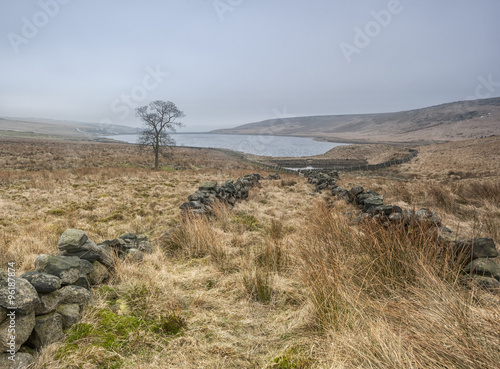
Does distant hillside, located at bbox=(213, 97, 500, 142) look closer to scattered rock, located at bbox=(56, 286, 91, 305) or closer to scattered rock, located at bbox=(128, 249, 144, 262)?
scattered rock, located at bbox=(128, 249, 144, 262)

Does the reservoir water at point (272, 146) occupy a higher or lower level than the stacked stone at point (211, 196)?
higher

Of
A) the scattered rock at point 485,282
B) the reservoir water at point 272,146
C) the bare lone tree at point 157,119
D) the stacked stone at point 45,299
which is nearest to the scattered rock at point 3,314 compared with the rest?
the stacked stone at point 45,299

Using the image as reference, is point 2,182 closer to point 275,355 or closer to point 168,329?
point 168,329

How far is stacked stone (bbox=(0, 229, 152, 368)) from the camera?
172cm

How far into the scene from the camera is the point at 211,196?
7461mm

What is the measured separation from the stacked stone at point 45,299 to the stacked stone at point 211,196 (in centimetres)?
241

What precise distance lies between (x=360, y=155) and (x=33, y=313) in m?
59.6

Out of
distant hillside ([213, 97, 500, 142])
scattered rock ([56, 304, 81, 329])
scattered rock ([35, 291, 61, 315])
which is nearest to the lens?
scattered rock ([35, 291, 61, 315])

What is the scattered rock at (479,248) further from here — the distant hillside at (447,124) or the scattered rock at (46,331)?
the distant hillside at (447,124)

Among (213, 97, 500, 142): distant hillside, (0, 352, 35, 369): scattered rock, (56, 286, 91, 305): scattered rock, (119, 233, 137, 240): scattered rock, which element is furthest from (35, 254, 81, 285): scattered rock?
(213, 97, 500, 142): distant hillside

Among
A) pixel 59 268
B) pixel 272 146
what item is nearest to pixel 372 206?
pixel 59 268

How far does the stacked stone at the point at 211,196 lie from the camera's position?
6.14 meters

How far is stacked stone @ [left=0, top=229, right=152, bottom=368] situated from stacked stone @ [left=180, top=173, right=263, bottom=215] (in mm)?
2408

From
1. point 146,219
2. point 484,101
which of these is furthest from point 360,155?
point 484,101
